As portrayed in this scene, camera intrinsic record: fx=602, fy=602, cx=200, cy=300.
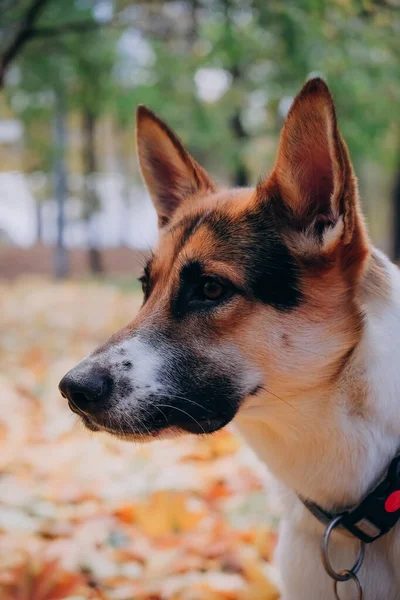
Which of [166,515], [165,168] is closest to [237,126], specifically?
[165,168]

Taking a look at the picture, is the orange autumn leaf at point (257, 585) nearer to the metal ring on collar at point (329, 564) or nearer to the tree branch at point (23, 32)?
the metal ring on collar at point (329, 564)

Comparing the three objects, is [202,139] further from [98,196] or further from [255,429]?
[255,429]

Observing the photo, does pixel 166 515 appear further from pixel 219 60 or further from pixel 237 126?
pixel 237 126

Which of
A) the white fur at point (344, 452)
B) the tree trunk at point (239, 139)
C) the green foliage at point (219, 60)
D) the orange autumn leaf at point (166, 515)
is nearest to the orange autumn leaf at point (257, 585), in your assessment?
the white fur at point (344, 452)

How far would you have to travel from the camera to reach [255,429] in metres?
2.38

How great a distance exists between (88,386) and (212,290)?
592 mm

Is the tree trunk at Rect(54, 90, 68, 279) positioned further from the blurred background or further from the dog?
the dog

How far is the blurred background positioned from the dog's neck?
0.83 m

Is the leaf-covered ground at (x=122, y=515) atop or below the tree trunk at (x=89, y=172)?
atop

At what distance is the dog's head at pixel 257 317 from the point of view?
210 centimetres

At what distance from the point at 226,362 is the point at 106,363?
1.43 ft

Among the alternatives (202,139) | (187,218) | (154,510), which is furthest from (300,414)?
(202,139)

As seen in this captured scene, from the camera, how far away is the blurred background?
287 cm

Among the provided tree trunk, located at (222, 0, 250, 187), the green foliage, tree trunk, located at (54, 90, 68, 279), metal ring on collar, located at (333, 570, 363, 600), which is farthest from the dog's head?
tree trunk, located at (54, 90, 68, 279)
